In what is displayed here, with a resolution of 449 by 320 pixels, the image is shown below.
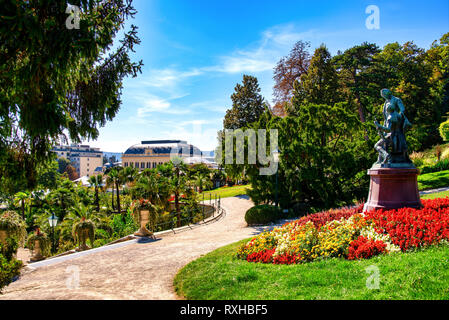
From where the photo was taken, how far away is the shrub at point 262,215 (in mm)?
16453

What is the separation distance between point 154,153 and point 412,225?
116 metres

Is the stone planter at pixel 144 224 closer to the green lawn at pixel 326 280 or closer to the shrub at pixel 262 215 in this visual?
the shrub at pixel 262 215

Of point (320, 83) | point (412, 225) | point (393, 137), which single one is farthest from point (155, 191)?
point (320, 83)

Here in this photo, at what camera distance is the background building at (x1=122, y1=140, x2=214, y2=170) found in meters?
116

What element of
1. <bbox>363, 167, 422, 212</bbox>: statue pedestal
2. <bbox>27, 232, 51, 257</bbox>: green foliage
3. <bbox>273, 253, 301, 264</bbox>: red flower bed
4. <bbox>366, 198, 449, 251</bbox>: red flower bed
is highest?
<bbox>363, 167, 422, 212</bbox>: statue pedestal

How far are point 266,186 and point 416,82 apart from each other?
87.2 feet

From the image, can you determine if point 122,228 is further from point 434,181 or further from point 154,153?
point 154,153

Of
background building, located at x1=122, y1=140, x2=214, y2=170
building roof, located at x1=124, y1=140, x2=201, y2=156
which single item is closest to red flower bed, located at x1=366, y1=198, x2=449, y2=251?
background building, located at x1=122, y1=140, x2=214, y2=170

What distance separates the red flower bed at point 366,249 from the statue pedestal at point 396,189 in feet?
8.50

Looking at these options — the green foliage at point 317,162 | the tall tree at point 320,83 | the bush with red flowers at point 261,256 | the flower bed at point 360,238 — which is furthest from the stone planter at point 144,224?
the tall tree at point 320,83

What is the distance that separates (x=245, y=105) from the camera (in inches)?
1571

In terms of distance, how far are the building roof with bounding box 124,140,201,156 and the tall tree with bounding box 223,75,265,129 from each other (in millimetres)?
75940

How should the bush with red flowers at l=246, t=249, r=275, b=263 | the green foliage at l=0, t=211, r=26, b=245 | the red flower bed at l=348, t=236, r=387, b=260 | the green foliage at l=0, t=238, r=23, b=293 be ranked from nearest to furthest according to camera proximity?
the red flower bed at l=348, t=236, r=387, b=260, the green foliage at l=0, t=238, r=23, b=293, the bush with red flowers at l=246, t=249, r=275, b=263, the green foliage at l=0, t=211, r=26, b=245

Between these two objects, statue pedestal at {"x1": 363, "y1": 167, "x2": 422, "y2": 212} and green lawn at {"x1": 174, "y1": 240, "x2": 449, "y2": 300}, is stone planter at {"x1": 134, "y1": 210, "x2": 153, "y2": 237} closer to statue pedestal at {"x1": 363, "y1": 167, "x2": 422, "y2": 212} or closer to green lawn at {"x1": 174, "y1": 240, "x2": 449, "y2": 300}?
green lawn at {"x1": 174, "y1": 240, "x2": 449, "y2": 300}
